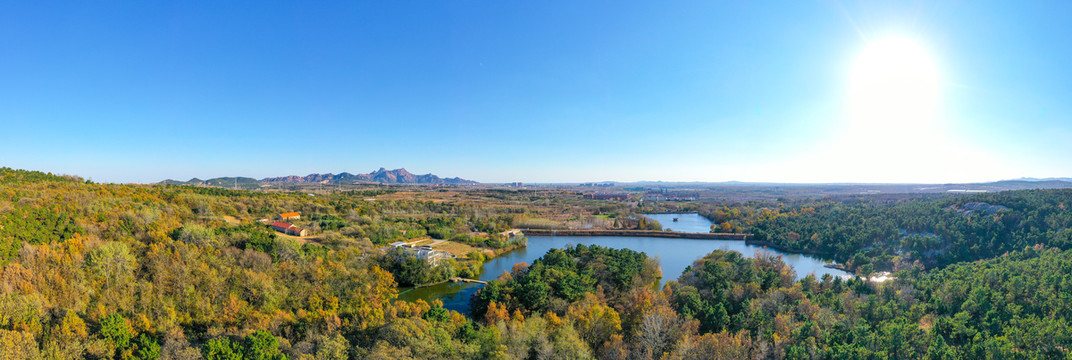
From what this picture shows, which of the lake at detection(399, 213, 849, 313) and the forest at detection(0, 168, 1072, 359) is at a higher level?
the forest at detection(0, 168, 1072, 359)

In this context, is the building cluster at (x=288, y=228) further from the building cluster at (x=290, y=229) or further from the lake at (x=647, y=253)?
the lake at (x=647, y=253)

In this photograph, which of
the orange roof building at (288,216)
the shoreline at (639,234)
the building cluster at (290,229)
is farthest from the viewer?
the shoreline at (639,234)

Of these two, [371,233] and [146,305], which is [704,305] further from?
[371,233]

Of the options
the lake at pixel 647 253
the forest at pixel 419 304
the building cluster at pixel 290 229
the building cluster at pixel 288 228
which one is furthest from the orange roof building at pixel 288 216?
the lake at pixel 647 253

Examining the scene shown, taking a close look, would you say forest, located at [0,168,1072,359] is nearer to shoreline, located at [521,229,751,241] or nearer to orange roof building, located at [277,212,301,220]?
orange roof building, located at [277,212,301,220]

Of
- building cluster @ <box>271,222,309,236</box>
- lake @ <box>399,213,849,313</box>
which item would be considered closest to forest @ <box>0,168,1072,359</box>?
lake @ <box>399,213,849,313</box>
